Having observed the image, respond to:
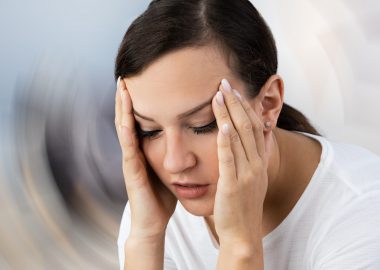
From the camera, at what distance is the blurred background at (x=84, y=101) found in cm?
211

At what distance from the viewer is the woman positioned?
3.73ft

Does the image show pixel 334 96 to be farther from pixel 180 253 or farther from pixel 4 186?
pixel 4 186

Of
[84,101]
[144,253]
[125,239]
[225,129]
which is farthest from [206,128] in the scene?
[84,101]

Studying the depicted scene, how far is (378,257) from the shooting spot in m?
1.18

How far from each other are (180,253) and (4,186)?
3.31 ft

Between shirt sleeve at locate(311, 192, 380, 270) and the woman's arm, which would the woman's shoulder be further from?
the woman's arm

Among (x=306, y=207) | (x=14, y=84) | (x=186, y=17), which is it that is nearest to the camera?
(x=186, y=17)

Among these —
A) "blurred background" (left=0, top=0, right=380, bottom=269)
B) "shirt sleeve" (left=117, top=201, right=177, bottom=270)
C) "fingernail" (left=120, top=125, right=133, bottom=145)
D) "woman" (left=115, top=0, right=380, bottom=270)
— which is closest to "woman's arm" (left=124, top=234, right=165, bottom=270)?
"woman" (left=115, top=0, right=380, bottom=270)

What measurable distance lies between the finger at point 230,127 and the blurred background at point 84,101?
3.27ft

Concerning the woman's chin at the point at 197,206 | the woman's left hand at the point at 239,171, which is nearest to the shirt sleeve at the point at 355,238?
the woman's left hand at the point at 239,171

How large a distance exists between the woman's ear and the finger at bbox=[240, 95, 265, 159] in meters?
0.04

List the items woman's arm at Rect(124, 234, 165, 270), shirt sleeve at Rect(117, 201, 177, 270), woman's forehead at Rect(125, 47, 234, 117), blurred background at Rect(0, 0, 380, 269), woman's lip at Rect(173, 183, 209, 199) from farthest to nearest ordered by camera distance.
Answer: blurred background at Rect(0, 0, 380, 269) < shirt sleeve at Rect(117, 201, 177, 270) < woman's arm at Rect(124, 234, 165, 270) < woman's lip at Rect(173, 183, 209, 199) < woman's forehead at Rect(125, 47, 234, 117)

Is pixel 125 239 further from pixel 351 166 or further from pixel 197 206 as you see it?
pixel 351 166

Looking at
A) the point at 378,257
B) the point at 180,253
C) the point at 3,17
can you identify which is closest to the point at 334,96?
the point at 180,253
